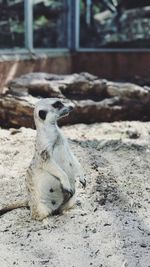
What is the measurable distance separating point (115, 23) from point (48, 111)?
5.11 metres

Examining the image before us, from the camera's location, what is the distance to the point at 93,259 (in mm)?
2357

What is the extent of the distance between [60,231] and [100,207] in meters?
0.42

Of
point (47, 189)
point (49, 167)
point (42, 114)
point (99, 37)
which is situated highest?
point (99, 37)

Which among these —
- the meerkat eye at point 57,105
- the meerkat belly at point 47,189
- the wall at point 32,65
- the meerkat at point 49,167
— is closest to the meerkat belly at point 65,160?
the meerkat at point 49,167

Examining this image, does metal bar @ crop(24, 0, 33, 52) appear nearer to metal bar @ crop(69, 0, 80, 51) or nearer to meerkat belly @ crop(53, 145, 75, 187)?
metal bar @ crop(69, 0, 80, 51)

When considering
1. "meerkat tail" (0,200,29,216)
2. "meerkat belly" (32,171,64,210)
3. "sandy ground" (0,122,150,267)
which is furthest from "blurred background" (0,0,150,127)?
"meerkat belly" (32,171,64,210)

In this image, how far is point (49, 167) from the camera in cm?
267

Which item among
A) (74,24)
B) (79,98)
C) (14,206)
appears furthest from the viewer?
(74,24)

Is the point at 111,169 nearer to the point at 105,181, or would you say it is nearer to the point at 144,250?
the point at 105,181

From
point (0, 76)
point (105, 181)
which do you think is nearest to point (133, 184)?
point (105, 181)

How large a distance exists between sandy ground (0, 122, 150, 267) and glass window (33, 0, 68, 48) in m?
2.54

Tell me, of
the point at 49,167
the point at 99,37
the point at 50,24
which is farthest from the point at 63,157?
the point at 99,37

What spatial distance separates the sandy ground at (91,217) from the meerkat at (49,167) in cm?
11

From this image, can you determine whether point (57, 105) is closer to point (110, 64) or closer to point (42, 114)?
point (42, 114)
